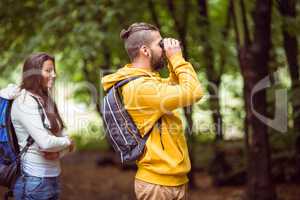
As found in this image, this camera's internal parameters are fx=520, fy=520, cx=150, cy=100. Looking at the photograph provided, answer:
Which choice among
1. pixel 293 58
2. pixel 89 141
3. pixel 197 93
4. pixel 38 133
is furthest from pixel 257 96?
pixel 89 141

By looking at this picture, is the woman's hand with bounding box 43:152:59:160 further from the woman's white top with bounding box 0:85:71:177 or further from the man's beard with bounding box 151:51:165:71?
the man's beard with bounding box 151:51:165:71

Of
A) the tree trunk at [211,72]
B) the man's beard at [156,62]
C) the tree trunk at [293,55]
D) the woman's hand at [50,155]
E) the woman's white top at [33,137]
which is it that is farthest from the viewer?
the tree trunk at [211,72]

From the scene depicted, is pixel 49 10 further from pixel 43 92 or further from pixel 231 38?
pixel 231 38

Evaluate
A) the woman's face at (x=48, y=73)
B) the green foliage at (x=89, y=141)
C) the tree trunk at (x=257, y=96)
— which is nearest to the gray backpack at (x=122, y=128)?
the woman's face at (x=48, y=73)

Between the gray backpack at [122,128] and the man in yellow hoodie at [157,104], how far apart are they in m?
0.03

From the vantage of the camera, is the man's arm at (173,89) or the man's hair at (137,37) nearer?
the man's arm at (173,89)

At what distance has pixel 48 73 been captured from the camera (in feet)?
12.3

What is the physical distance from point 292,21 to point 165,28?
3045 mm

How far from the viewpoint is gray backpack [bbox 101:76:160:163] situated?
3.24 m

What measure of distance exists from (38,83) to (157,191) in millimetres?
1169

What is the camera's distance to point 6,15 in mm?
7664

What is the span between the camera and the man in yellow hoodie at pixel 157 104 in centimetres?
317

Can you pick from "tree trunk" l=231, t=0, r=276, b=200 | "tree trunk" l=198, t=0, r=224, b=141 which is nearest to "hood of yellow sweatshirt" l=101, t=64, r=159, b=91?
"tree trunk" l=231, t=0, r=276, b=200

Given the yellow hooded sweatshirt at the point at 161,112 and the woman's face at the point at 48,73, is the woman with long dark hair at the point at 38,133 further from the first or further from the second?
the yellow hooded sweatshirt at the point at 161,112
